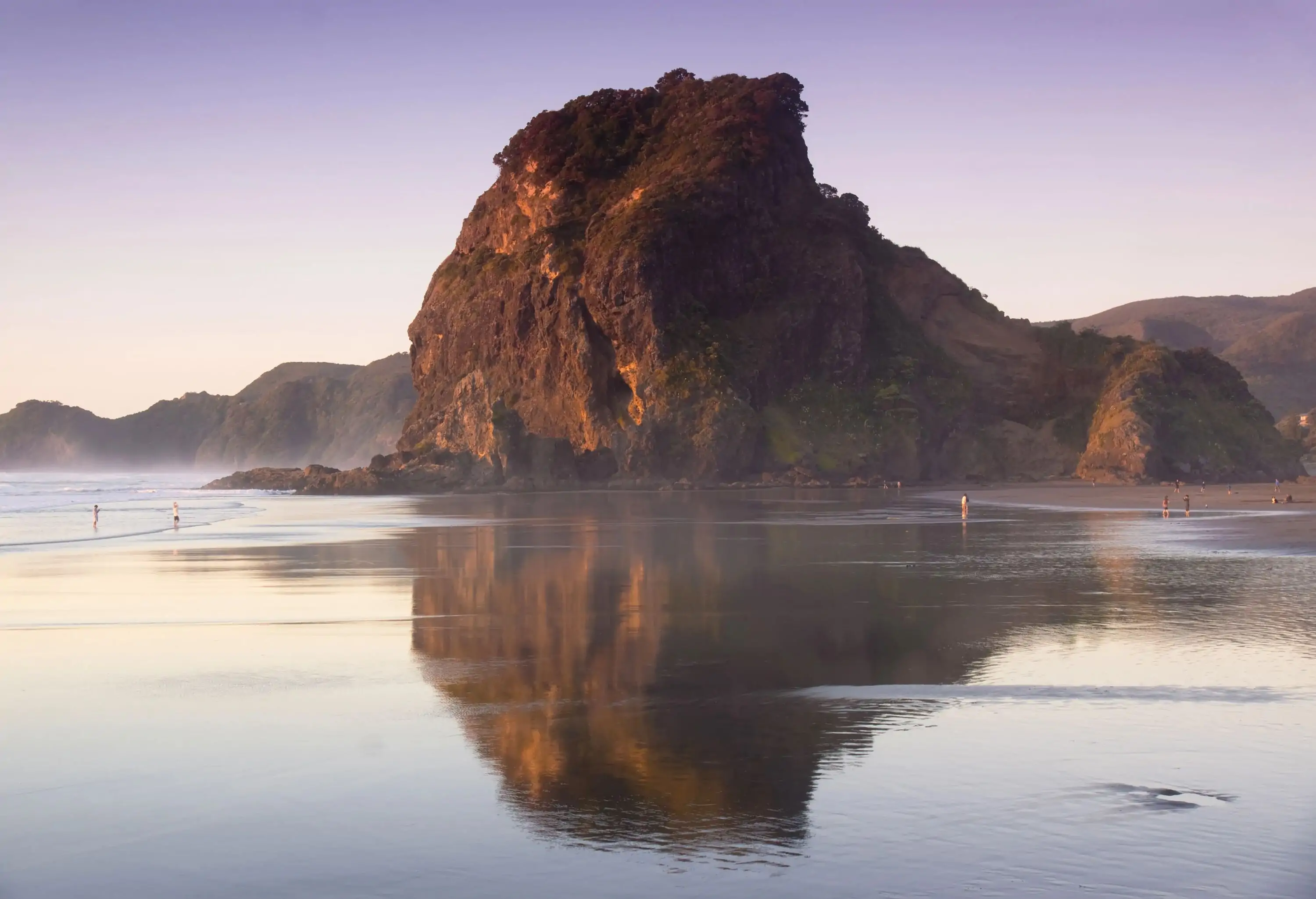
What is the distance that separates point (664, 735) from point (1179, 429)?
129 meters

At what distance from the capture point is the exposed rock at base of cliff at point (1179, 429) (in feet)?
404

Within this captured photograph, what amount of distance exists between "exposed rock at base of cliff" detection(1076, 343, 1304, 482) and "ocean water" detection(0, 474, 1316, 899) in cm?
9947

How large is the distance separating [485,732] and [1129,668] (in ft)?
26.6

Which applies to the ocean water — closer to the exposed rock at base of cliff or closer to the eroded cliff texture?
the eroded cliff texture

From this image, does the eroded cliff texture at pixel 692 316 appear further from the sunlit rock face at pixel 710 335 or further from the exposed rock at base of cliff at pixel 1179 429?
the exposed rock at base of cliff at pixel 1179 429

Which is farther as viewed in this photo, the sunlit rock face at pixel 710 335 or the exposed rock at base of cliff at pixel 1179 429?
the sunlit rock face at pixel 710 335

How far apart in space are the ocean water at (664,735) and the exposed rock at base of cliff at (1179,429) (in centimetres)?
9947

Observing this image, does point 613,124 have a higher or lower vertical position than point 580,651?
higher

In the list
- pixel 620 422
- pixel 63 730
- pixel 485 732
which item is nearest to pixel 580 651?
pixel 485 732

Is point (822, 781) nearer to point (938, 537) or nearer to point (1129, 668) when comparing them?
point (1129, 668)

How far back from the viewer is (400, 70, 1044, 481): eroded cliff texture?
127 meters

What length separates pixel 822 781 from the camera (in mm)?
10219

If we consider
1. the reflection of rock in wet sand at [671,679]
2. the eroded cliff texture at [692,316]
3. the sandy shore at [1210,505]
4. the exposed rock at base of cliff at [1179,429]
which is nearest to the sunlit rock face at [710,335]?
the eroded cliff texture at [692,316]

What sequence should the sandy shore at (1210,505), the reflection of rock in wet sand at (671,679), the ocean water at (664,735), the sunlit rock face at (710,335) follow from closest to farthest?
the ocean water at (664,735) → the reflection of rock in wet sand at (671,679) → the sandy shore at (1210,505) → the sunlit rock face at (710,335)
